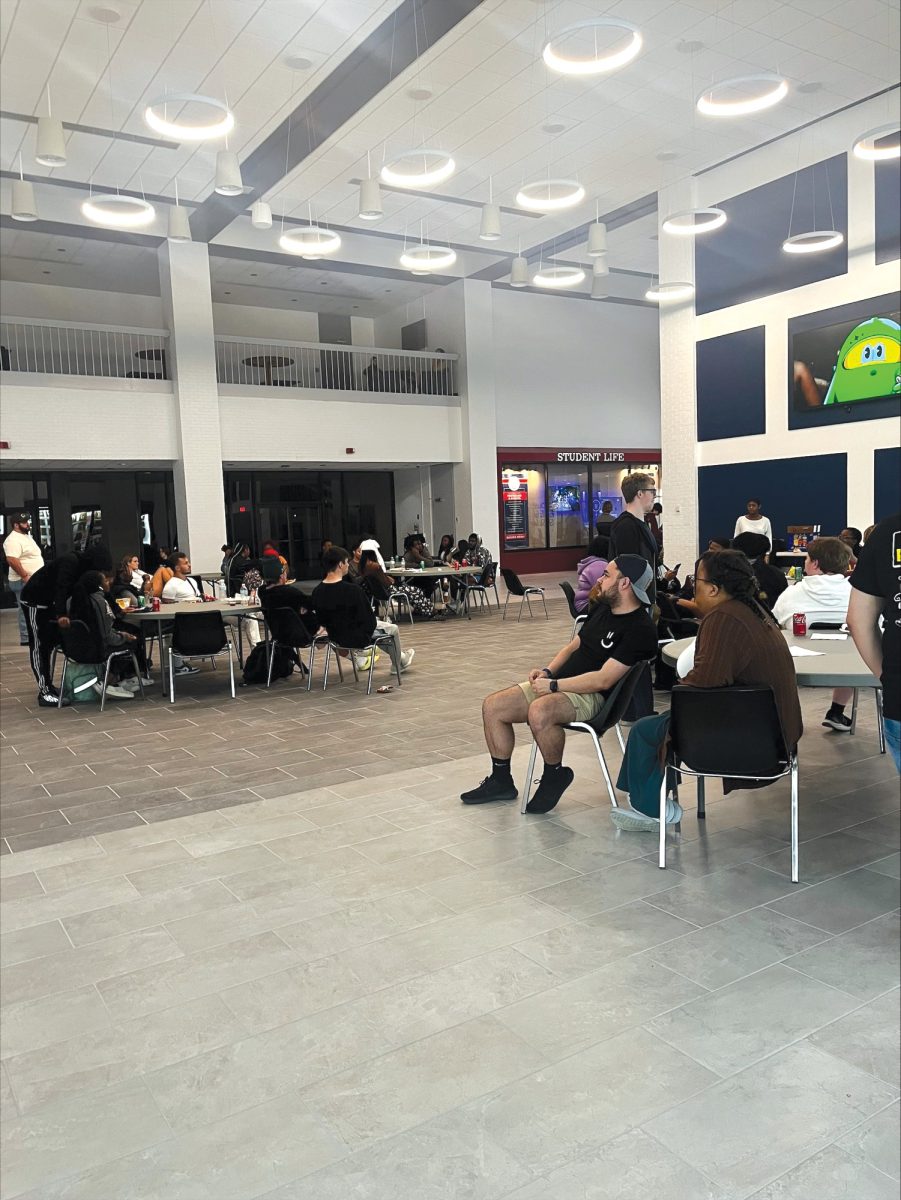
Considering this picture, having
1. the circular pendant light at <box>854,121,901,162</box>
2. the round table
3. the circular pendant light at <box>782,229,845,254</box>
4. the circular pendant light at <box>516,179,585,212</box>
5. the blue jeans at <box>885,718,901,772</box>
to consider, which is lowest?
the blue jeans at <box>885,718,901,772</box>

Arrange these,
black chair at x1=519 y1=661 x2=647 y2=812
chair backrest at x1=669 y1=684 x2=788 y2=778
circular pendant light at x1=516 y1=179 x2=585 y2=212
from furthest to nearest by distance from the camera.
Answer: circular pendant light at x1=516 y1=179 x2=585 y2=212 → black chair at x1=519 y1=661 x2=647 y2=812 → chair backrest at x1=669 y1=684 x2=788 y2=778

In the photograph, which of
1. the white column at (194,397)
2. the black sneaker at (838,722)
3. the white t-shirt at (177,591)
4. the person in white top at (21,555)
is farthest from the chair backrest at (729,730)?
the white column at (194,397)

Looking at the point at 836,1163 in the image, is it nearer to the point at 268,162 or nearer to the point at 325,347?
the point at 268,162

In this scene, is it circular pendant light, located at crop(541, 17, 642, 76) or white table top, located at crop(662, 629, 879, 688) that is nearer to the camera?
white table top, located at crop(662, 629, 879, 688)

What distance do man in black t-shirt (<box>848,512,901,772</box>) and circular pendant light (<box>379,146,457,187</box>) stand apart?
279 inches

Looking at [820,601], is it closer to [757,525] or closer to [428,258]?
[757,525]

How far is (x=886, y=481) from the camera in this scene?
10.6 meters

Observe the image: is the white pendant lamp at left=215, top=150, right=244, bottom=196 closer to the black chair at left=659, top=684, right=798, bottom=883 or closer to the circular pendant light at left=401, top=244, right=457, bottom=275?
the circular pendant light at left=401, top=244, right=457, bottom=275

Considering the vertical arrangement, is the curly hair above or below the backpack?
above

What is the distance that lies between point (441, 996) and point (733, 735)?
1.42 meters

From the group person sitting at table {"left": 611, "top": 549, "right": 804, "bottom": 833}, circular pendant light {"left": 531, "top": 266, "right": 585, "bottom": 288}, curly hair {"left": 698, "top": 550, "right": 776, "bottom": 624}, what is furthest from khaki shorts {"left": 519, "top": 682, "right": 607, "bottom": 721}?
circular pendant light {"left": 531, "top": 266, "right": 585, "bottom": 288}

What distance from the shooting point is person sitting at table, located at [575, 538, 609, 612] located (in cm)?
640

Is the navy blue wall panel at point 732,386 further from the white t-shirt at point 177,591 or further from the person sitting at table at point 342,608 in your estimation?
the white t-shirt at point 177,591

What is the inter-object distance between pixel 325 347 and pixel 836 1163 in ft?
52.0
